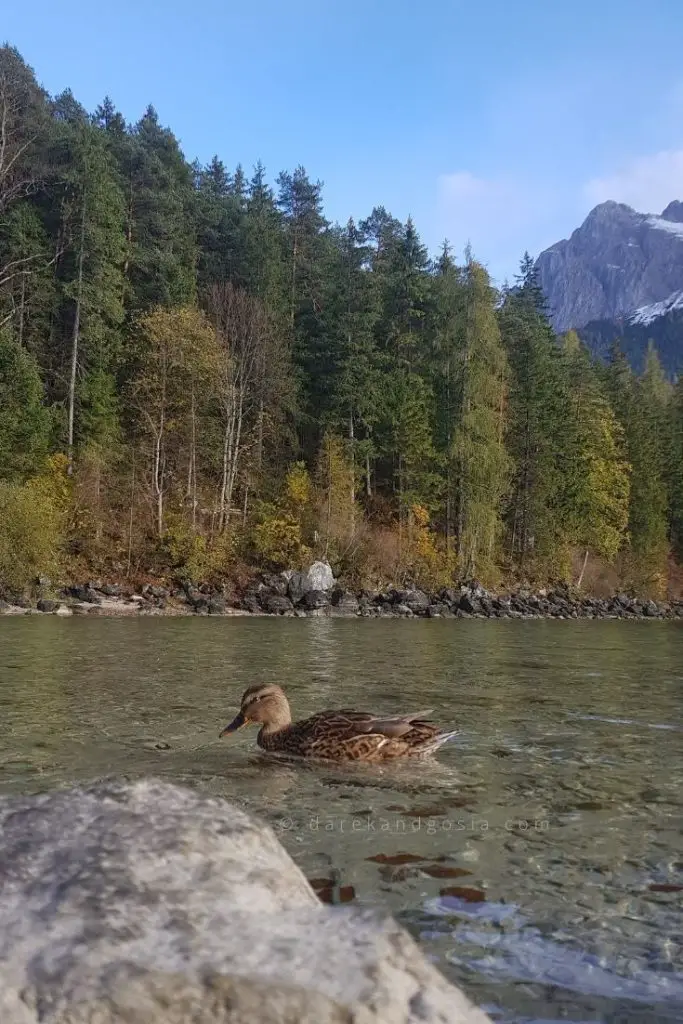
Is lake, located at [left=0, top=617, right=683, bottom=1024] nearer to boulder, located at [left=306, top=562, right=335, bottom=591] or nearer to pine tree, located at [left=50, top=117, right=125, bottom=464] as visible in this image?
boulder, located at [left=306, top=562, right=335, bottom=591]

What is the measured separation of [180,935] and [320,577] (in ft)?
128

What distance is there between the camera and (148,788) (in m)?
3.04

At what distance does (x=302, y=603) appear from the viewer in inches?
1449

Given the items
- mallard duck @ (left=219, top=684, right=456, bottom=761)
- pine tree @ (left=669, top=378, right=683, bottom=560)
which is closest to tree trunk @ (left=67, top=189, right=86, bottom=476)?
mallard duck @ (left=219, top=684, right=456, bottom=761)

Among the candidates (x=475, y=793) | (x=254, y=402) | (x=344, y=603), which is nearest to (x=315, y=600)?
(x=344, y=603)

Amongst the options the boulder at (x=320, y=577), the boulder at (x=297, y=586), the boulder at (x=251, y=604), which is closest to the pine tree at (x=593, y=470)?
the boulder at (x=320, y=577)

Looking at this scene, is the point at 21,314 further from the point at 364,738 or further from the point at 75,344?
the point at 364,738

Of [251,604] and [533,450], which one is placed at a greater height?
Answer: [533,450]

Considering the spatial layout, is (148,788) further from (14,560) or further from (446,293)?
(446,293)

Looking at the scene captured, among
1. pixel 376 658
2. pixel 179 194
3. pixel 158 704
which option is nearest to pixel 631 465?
pixel 179 194

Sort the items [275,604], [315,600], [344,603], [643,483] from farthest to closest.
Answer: [643,483]
[344,603]
[315,600]
[275,604]

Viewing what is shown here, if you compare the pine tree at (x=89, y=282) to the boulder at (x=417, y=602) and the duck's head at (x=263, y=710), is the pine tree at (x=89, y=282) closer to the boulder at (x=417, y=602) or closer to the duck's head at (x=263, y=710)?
the boulder at (x=417, y=602)

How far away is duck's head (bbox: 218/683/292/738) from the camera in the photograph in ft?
24.5

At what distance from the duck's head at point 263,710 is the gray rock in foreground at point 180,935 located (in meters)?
4.63
